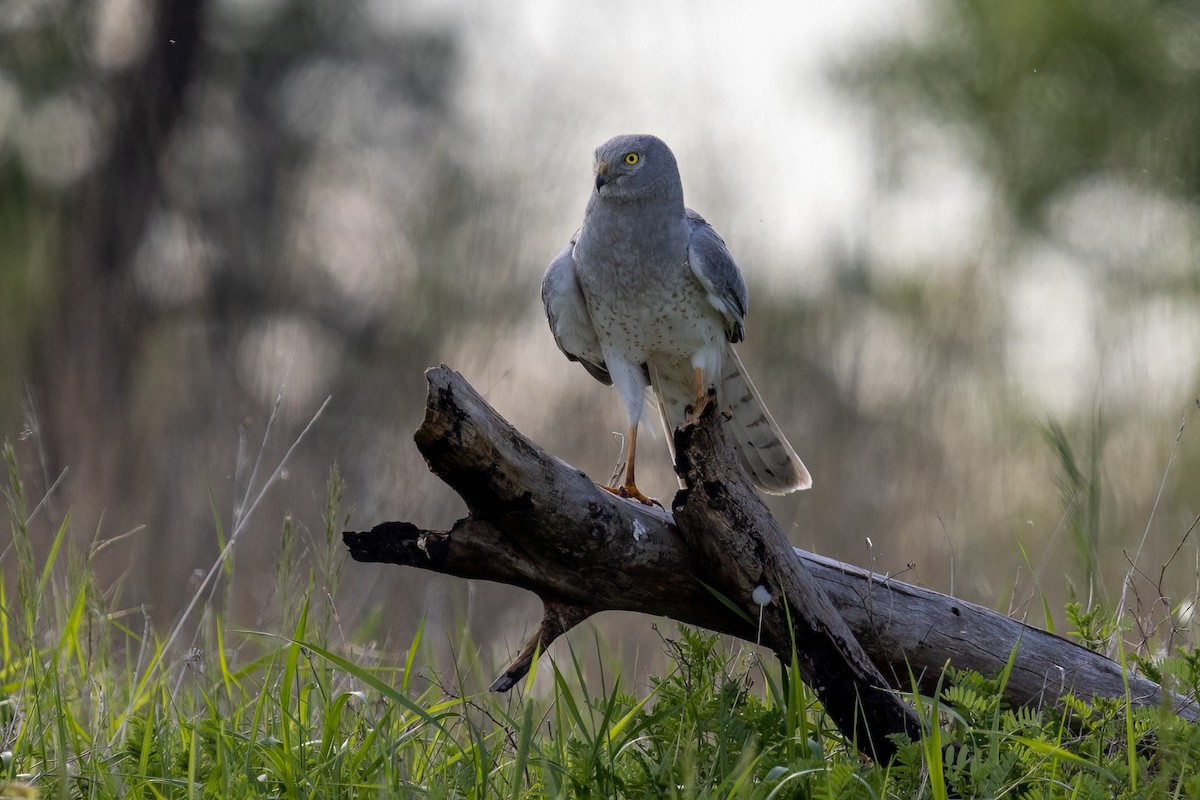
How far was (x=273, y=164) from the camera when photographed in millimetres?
10289

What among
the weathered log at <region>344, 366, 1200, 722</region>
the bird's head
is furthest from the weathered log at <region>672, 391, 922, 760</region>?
the bird's head

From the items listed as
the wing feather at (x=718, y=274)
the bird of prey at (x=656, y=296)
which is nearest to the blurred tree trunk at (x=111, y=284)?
the bird of prey at (x=656, y=296)

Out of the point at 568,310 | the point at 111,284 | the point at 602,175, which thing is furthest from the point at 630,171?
the point at 111,284

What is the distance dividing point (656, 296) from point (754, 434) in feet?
2.13

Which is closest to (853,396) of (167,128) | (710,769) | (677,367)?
(677,367)

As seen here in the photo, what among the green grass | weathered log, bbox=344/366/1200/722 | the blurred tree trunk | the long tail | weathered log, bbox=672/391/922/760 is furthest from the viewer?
the blurred tree trunk

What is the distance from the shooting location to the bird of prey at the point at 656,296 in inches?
160

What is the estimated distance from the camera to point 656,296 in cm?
405

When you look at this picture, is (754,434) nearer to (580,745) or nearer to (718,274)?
(718,274)

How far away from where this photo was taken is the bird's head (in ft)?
13.4

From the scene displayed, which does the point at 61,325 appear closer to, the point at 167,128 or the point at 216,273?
the point at 216,273

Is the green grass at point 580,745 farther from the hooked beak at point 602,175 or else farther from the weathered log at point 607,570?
the hooked beak at point 602,175

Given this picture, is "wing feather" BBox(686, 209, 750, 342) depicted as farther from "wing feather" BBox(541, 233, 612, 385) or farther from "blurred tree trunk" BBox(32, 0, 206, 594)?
"blurred tree trunk" BBox(32, 0, 206, 594)

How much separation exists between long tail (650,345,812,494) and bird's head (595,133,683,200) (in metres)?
0.68
